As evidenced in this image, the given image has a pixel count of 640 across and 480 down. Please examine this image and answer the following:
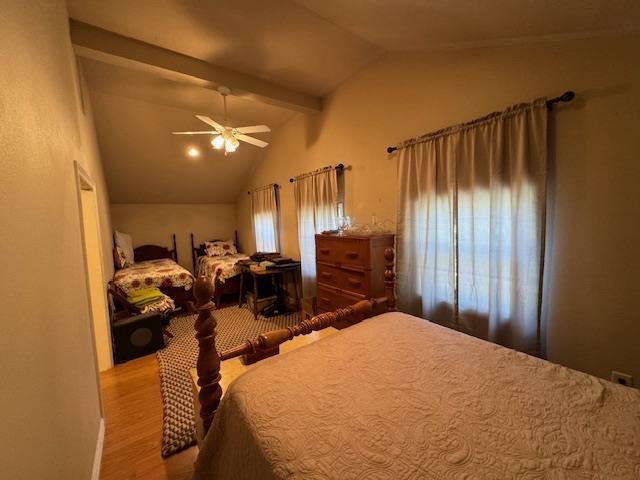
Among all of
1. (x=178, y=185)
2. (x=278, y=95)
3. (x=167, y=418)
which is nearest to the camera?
(x=167, y=418)

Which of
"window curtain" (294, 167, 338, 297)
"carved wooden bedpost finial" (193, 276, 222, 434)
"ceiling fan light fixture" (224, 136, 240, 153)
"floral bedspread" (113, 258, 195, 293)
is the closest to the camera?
"carved wooden bedpost finial" (193, 276, 222, 434)

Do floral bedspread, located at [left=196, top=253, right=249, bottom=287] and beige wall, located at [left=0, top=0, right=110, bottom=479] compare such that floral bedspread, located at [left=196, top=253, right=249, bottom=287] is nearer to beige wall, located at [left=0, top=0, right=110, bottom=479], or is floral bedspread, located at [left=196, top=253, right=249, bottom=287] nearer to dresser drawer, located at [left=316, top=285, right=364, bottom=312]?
dresser drawer, located at [left=316, top=285, right=364, bottom=312]

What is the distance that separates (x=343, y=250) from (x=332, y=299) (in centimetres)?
57

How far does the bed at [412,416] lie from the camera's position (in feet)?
2.25

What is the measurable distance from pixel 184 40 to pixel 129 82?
4.38ft

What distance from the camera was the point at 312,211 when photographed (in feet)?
11.5

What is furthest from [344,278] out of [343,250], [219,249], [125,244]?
[125,244]

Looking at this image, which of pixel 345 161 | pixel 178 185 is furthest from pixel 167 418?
pixel 178 185

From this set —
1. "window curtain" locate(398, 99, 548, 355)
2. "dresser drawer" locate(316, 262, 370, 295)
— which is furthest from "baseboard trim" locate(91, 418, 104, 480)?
"window curtain" locate(398, 99, 548, 355)

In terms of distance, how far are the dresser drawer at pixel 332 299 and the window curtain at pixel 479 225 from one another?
0.49 metres

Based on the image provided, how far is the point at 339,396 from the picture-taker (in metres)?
0.94

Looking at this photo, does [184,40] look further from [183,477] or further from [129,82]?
[183,477]

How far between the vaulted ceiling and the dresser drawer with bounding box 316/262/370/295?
6.24 feet

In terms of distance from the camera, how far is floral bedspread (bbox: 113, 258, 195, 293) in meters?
3.48
